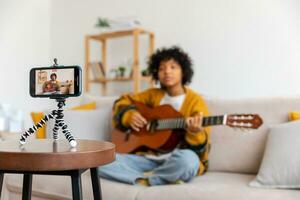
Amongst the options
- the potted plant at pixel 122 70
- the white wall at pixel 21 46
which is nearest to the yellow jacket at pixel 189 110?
the potted plant at pixel 122 70

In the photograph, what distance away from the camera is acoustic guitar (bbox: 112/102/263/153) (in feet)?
6.01

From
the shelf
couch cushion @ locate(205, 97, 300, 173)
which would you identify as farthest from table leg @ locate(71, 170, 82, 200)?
the shelf

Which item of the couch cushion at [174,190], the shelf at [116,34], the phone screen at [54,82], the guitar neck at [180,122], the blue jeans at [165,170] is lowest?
the couch cushion at [174,190]

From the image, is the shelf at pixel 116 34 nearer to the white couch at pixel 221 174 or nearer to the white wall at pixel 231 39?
the white wall at pixel 231 39

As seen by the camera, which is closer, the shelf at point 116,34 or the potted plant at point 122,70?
the shelf at point 116,34

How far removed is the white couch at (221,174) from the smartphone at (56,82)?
0.60 m

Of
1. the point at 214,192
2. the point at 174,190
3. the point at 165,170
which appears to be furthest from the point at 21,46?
the point at 214,192

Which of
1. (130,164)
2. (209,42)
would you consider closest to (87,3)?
(209,42)

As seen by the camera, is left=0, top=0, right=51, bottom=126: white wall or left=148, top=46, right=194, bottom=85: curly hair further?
left=0, top=0, right=51, bottom=126: white wall

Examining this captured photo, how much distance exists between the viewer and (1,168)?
0.93 metres

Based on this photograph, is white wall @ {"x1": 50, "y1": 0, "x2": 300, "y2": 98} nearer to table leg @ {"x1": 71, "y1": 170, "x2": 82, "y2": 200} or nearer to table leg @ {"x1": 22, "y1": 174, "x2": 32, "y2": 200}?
table leg @ {"x1": 22, "y1": 174, "x2": 32, "y2": 200}

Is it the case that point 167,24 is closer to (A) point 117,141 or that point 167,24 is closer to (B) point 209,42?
(B) point 209,42

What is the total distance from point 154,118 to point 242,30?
112 cm

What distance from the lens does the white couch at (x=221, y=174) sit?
1.43 m
